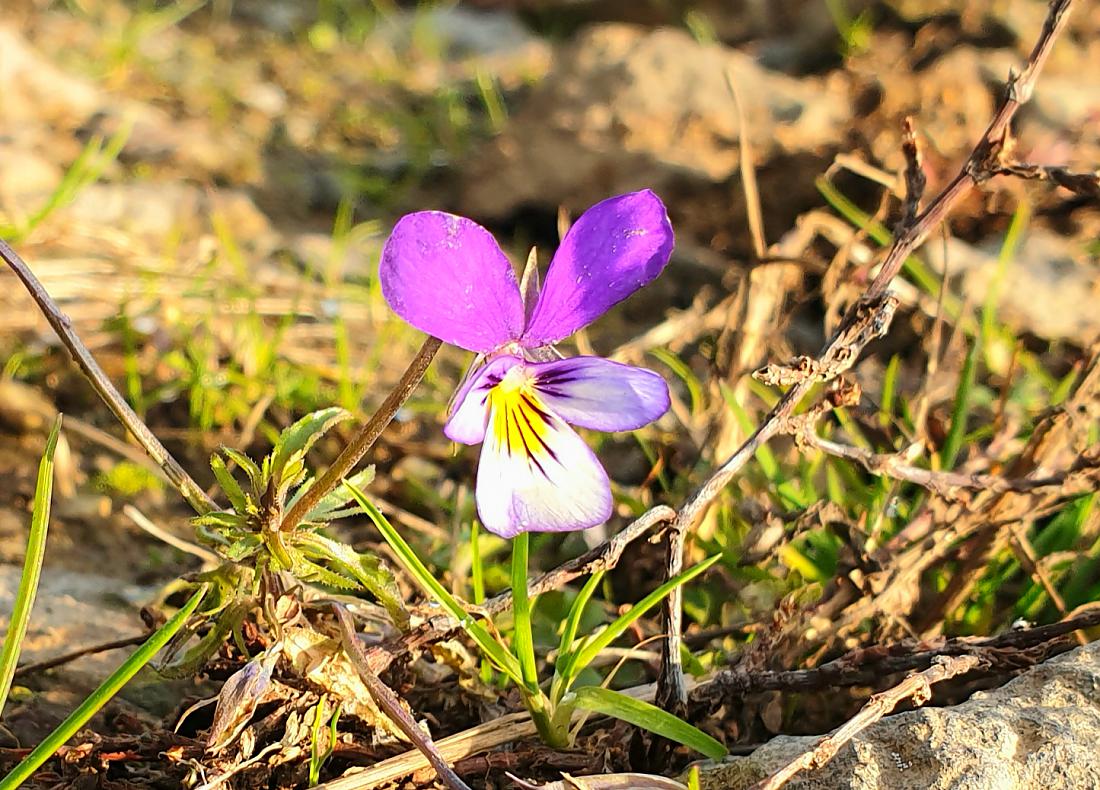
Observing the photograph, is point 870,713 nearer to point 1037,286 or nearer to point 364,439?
point 364,439

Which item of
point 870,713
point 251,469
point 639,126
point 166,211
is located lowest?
point 166,211

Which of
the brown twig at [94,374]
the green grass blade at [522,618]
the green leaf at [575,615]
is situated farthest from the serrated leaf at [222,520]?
the green leaf at [575,615]

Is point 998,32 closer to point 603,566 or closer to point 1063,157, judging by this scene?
point 1063,157

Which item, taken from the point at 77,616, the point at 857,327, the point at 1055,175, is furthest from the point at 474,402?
the point at 77,616

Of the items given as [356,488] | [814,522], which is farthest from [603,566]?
[814,522]

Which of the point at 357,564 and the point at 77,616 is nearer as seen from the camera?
the point at 357,564

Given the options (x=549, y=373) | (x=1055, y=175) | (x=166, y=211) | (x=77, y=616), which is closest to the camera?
(x=549, y=373)

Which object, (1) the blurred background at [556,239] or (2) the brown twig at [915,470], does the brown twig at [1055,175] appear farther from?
(1) the blurred background at [556,239]
